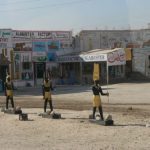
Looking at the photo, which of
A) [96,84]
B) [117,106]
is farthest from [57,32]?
[96,84]

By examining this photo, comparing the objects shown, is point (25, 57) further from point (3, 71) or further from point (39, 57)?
point (3, 71)

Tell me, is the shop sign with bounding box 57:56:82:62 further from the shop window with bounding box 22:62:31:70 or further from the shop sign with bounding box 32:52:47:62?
the shop window with bounding box 22:62:31:70

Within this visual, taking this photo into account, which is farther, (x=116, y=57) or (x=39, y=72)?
(x=39, y=72)

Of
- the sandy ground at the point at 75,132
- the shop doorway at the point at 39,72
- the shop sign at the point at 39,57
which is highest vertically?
the shop sign at the point at 39,57

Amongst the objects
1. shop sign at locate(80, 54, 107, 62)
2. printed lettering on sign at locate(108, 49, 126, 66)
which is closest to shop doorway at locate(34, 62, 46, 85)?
shop sign at locate(80, 54, 107, 62)

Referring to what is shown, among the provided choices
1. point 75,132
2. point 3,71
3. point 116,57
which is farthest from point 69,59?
point 75,132

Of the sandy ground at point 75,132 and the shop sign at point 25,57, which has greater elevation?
the shop sign at point 25,57

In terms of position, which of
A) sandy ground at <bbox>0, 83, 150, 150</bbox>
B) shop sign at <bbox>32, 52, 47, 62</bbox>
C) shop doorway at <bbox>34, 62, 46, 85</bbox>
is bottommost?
shop doorway at <bbox>34, 62, 46, 85</bbox>

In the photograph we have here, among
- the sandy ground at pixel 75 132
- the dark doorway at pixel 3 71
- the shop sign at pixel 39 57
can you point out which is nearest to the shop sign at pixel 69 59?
the shop sign at pixel 39 57

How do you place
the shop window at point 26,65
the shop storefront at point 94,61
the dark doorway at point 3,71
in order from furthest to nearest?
the shop window at point 26,65
the dark doorway at point 3,71
the shop storefront at point 94,61

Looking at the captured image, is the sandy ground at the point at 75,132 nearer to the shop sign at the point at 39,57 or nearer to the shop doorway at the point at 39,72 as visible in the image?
the shop doorway at the point at 39,72

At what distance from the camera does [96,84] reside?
72.9 feet

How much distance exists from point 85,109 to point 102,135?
448 inches

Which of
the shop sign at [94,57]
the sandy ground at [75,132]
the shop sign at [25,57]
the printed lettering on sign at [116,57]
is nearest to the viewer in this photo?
the sandy ground at [75,132]
